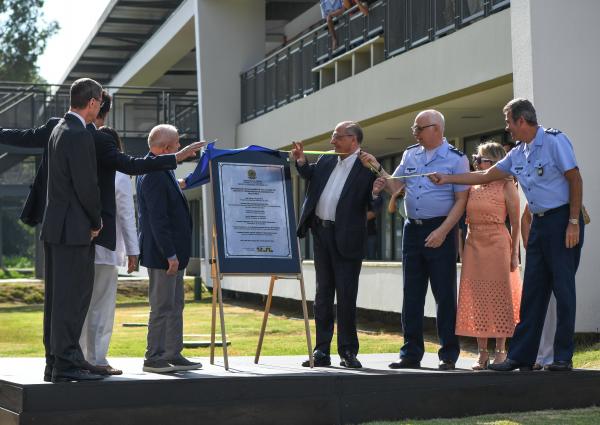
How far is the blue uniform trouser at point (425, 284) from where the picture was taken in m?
9.47

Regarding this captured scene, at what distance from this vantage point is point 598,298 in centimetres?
1390

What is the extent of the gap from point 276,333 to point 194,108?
11.7 m

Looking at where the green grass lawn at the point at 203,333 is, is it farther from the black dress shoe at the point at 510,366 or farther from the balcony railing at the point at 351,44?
the black dress shoe at the point at 510,366

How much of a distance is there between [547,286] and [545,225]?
1.62 feet

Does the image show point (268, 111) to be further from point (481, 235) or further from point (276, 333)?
point (481, 235)

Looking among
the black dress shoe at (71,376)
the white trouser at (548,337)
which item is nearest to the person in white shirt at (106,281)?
the black dress shoe at (71,376)

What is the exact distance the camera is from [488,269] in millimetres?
9633

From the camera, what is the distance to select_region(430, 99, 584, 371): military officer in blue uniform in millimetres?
8953

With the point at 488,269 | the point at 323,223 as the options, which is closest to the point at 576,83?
the point at 488,269

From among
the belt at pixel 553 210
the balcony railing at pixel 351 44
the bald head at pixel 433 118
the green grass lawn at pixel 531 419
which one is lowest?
the green grass lawn at pixel 531 419

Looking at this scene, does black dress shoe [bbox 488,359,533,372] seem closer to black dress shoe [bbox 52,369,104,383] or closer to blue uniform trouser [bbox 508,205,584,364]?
blue uniform trouser [bbox 508,205,584,364]

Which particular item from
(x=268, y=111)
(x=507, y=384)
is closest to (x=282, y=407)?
(x=507, y=384)

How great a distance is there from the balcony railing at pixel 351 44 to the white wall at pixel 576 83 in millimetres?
2032

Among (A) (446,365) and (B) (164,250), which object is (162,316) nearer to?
(B) (164,250)
